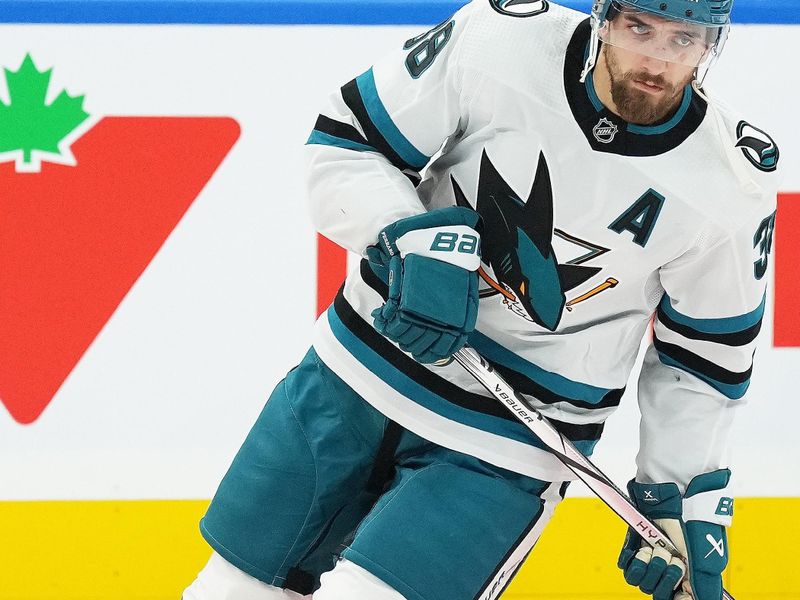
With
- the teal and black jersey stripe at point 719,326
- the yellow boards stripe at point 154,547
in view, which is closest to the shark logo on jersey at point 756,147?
the teal and black jersey stripe at point 719,326

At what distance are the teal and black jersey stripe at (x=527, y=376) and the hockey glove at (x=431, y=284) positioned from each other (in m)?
0.13

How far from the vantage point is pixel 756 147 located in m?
1.52

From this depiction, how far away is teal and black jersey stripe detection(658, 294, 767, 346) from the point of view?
161cm

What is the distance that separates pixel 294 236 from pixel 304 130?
196 mm

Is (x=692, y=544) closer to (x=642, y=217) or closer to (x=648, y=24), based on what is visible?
(x=642, y=217)

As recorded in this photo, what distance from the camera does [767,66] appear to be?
225 centimetres

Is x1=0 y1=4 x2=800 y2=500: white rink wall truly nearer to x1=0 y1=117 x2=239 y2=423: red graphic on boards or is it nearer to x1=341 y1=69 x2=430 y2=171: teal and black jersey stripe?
x1=0 y1=117 x2=239 y2=423: red graphic on boards

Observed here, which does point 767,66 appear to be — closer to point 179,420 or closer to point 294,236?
point 294,236

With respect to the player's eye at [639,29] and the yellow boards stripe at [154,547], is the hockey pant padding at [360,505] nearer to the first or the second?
the player's eye at [639,29]

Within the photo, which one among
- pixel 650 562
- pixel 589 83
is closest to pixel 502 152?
pixel 589 83

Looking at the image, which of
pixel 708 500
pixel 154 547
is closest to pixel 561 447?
pixel 708 500

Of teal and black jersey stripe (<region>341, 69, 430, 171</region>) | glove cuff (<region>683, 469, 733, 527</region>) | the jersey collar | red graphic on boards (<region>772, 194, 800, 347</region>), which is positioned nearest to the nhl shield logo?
the jersey collar

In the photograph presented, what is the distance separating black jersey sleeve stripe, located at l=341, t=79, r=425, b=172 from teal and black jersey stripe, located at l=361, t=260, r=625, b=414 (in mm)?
142

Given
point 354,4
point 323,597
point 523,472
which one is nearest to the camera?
point 323,597
